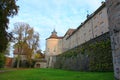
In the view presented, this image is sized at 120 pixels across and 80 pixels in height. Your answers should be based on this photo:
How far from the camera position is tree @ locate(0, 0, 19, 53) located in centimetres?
1921

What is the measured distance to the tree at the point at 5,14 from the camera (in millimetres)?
19206

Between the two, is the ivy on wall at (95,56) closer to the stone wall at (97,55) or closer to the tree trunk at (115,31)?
the stone wall at (97,55)

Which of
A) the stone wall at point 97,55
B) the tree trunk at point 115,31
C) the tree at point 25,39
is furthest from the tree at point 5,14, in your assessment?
the tree at point 25,39

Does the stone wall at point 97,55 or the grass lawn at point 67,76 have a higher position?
the stone wall at point 97,55

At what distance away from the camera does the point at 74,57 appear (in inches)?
1149

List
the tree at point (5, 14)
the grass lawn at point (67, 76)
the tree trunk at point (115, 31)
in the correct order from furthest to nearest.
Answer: the tree at point (5, 14), the grass lawn at point (67, 76), the tree trunk at point (115, 31)

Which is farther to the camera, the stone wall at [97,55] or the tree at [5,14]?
the tree at [5,14]

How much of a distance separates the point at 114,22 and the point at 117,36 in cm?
38

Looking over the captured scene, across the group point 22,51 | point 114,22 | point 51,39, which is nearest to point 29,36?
point 22,51

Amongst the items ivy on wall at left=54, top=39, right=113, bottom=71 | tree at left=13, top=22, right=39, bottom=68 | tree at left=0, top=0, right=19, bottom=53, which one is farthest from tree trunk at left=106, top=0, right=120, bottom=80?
tree at left=13, top=22, right=39, bottom=68

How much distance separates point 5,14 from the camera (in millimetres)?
19266

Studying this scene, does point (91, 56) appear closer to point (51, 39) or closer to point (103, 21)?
point (103, 21)

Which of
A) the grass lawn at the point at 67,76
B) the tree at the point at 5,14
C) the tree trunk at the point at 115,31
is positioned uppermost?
the tree at the point at 5,14

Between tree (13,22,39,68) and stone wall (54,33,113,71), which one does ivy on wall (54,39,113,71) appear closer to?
stone wall (54,33,113,71)
